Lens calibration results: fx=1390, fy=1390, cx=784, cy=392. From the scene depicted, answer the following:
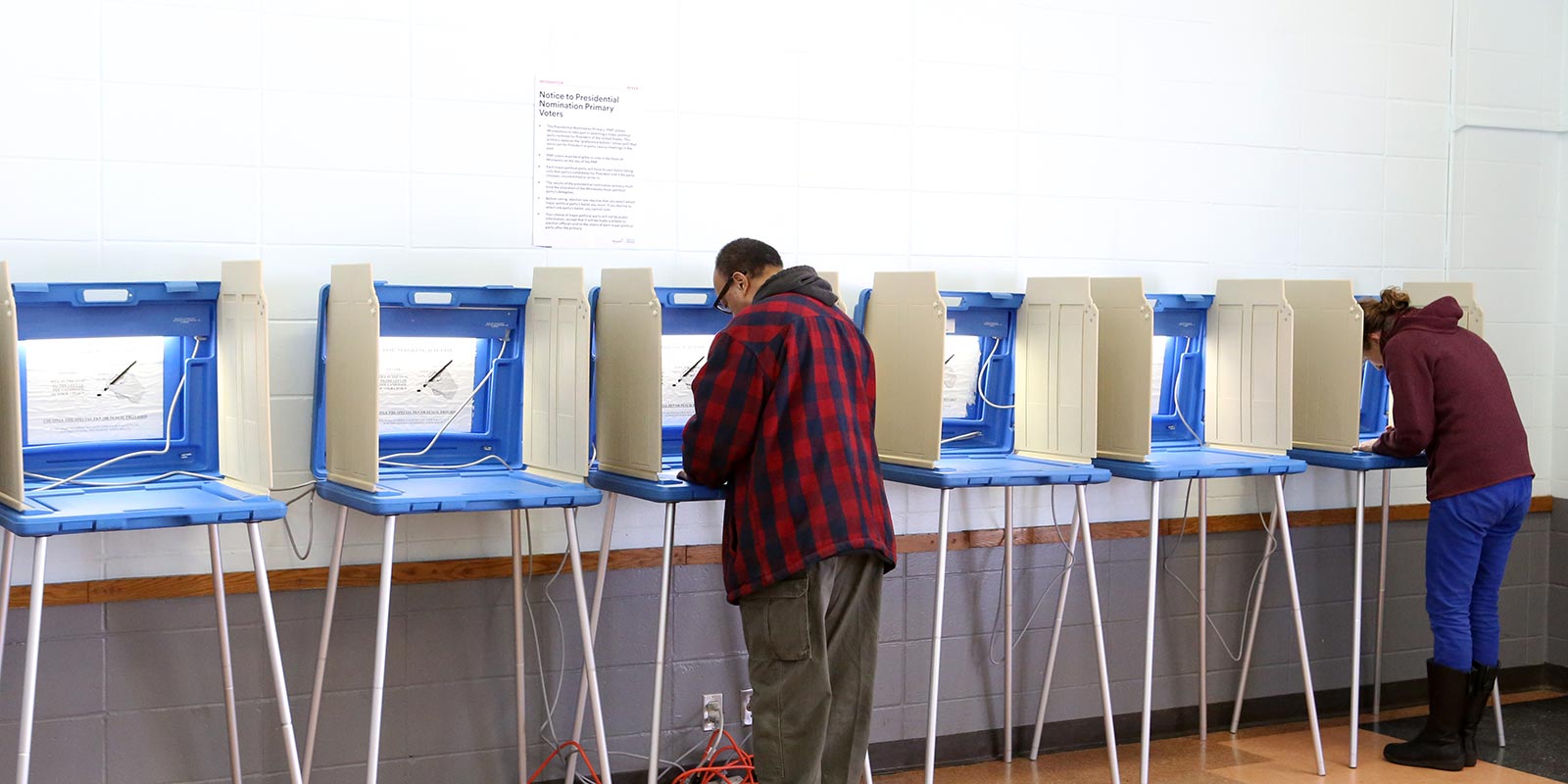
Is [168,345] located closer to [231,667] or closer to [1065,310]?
[231,667]

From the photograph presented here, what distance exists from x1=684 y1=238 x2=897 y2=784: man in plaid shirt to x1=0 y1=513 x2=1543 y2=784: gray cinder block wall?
0.74 m

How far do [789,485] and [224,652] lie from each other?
124 centimetres

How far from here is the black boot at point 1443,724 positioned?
12.4ft

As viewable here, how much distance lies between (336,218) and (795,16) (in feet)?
4.14

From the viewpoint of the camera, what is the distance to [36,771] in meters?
2.87

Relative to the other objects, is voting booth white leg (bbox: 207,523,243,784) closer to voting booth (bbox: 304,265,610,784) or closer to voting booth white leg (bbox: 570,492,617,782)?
voting booth (bbox: 304,265,610,784)

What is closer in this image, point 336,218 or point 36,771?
point 36,771

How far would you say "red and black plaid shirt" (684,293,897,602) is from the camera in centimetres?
268

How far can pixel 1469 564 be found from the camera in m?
3.73

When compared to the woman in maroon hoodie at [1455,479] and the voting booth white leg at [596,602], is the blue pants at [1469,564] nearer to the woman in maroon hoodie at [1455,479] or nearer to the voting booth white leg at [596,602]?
the woman in maroon hoodie at [1455,479]

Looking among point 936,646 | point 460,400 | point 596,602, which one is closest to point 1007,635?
point 936,646

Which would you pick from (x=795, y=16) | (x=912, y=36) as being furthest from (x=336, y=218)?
(x=912, y=36)

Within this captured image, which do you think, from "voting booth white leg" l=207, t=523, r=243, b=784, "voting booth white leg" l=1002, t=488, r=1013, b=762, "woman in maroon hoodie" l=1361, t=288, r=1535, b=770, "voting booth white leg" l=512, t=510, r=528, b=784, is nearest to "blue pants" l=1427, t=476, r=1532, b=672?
"woman in maroon hoodie" l=1361, t=288, r=1535, b=770

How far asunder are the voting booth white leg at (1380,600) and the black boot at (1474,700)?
1.29ft
